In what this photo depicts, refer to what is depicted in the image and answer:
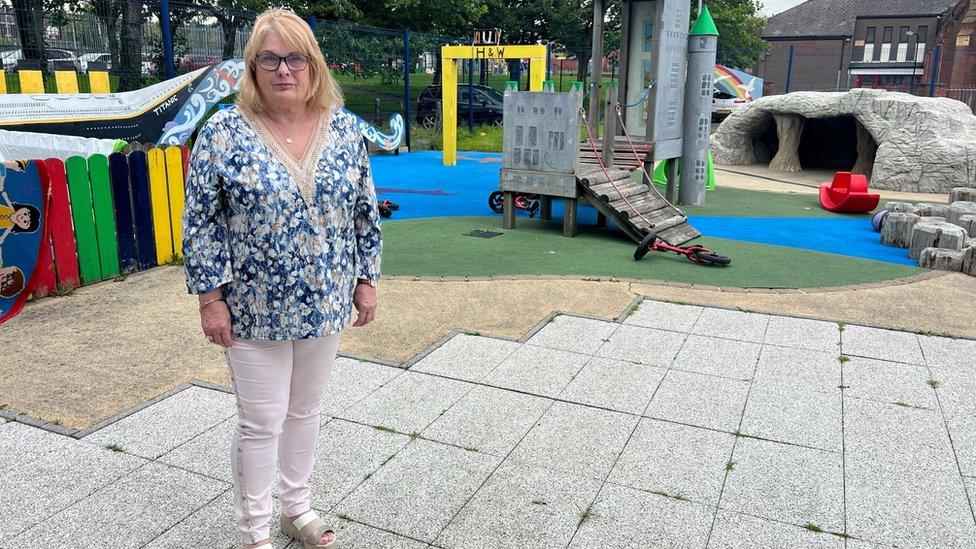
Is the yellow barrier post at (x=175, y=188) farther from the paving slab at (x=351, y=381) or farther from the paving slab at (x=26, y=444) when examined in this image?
the paving slab at (x=26, y=444)

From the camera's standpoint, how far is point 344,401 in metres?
4.14

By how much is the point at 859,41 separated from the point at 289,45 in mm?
62407

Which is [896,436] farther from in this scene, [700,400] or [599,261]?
[599,261]

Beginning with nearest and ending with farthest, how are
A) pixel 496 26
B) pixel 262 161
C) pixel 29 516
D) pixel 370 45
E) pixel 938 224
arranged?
pixel 262 161, pixel 29 516, pixel 938 224, pixel 370 45, pixel 496 26

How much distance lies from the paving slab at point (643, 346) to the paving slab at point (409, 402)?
114cm

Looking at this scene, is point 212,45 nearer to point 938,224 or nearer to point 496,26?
point 938,224

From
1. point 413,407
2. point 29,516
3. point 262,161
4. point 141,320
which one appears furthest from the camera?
point 141,320

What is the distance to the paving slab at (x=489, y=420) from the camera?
12.1 feet

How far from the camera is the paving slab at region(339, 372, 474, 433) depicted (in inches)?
153

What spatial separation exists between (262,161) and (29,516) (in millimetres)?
1813

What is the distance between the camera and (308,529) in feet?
9.09

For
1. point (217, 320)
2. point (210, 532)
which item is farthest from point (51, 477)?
point (217, 320)

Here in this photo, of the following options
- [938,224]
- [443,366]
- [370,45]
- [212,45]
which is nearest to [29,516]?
[443,366]

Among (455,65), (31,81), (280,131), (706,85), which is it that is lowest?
(280,131)
